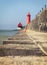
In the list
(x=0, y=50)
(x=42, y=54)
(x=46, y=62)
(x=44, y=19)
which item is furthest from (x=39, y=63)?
(x=44, y=19)

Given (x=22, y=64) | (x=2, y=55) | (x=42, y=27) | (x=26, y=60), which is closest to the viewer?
(x=22, y=64)

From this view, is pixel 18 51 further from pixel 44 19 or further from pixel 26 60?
pixel 44 19

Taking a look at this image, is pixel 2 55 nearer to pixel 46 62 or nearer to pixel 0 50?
pixel 0 50

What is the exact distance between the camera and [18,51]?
4613mm

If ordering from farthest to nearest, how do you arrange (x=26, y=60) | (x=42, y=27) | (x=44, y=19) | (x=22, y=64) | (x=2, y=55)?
(x=44, y=19) → (x=42, y=27) → (x=2, y=55) → (x=26, y=60) → (x=22, y=64)

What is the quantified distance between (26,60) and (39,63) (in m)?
0.33

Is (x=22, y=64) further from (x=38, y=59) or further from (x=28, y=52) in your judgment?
(x=28, y=52)

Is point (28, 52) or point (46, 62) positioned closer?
point (46, 62)

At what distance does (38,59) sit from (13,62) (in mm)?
509

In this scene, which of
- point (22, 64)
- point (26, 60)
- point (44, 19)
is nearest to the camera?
point (22, 64)

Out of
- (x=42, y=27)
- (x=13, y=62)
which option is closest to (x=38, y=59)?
(x=13, y=62)

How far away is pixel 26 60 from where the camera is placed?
388 centimetres

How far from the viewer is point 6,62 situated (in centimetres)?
370

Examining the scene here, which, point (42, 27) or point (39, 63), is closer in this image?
point (39, 63)
